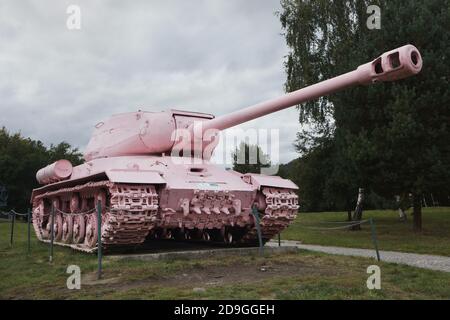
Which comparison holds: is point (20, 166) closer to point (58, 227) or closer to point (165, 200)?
point (58, 227)

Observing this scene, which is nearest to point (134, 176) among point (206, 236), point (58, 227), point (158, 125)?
point (158, 125)

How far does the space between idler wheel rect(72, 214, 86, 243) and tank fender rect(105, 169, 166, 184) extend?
2.68 metres

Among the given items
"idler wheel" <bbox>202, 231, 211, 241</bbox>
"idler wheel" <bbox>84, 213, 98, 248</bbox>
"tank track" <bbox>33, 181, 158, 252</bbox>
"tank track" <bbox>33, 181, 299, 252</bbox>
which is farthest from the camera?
"idler wheel" <bbox>202, 231, 211, 241</bbox>

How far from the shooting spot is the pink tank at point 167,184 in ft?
32.2

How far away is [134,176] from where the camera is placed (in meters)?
10.0

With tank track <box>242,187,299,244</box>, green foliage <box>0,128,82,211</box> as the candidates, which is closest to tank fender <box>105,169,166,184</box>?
tank track <box>242,187,299,244</box>

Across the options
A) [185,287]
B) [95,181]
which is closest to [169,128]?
[95,181]

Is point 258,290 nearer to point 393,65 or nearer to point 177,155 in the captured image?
point 393,65

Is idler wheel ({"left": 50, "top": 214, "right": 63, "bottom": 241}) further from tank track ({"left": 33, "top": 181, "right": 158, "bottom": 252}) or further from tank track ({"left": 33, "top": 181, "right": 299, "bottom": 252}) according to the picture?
tank track ({"left": 33, "top": 181, "right": 158, "bottom": 252})

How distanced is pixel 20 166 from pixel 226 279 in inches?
1479

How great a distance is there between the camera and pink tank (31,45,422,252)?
981cm

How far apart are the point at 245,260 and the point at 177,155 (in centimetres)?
342

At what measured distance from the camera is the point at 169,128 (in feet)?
39.5

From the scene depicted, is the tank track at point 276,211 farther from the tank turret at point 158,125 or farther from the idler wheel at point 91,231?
the idler wheel at point 91,231
